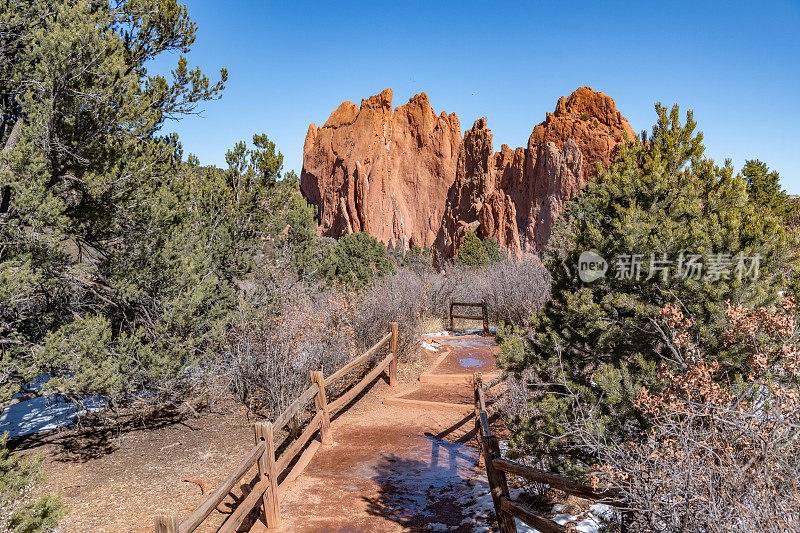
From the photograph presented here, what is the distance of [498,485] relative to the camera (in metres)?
3.95

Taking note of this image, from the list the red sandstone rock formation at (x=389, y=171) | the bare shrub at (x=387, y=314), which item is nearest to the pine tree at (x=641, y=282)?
the bare shrub at (x=387, y=314)

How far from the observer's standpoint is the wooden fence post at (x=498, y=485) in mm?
3783

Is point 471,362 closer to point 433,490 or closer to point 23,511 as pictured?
point 433,490

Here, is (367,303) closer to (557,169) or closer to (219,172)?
(219,172)

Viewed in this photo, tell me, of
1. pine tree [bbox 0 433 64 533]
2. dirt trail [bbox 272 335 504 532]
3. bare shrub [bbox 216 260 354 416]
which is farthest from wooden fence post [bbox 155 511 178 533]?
bare shrub [bbox 216 260 354 416]

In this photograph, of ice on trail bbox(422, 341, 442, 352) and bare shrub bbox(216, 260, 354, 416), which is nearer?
bare shrub bbox(216, 260, 354, 416)

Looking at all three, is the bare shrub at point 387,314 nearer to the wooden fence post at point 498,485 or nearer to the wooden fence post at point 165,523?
the wooden fence post at point 498,485

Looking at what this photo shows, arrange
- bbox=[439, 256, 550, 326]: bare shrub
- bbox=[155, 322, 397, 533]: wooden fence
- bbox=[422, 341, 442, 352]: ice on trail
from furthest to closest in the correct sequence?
bbox=[439, 256, 550, 326]: bare shrub < bbox=[422, 341, 442, 352]: ice on trail < bbox=[155, 322, 397, 533]: wooden fence

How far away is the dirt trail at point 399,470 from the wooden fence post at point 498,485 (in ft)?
1.71

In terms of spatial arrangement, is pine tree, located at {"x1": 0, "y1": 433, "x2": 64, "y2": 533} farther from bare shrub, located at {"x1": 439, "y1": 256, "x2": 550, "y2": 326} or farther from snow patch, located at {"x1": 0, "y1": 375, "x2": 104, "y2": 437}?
bare shrub, located at {"x1": 439, "y1": 256, "x2": 550, "y2": 326}

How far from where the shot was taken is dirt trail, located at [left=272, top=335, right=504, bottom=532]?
4.77 metres

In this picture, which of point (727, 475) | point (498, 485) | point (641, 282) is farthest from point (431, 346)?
point (727, 475)

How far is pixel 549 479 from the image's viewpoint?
3.01m

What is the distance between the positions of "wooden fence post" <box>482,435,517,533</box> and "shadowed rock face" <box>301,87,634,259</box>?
32.3 meters
